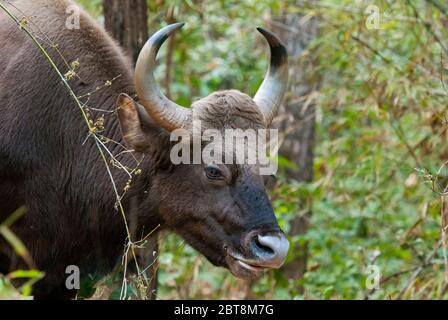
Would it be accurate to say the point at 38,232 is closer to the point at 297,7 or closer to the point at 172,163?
the point at 172,163

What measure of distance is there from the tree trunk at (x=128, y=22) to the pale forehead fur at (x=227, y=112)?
1639 mm

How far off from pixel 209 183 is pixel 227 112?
1.97 feet

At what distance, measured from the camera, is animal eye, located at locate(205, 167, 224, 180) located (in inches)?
248

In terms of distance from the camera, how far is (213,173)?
6340 millimetres

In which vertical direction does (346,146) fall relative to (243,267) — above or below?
below

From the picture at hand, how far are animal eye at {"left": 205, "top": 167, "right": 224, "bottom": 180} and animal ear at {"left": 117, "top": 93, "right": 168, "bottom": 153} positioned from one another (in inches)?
18.2

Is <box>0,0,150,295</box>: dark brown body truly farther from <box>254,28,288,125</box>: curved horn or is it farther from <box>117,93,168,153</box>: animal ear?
<box>254,28,288,125</box>: curved horn

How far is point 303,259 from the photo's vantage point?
1011 cm

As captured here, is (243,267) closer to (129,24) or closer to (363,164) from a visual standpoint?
(129,24)

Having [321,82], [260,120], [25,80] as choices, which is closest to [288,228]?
[321,82]

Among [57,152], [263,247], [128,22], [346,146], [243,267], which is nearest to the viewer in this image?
[263,247]

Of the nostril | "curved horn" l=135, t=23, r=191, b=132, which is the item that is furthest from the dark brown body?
the nostril

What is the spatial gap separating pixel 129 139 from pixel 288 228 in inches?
164

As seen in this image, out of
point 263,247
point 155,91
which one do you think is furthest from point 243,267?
point 155,91
